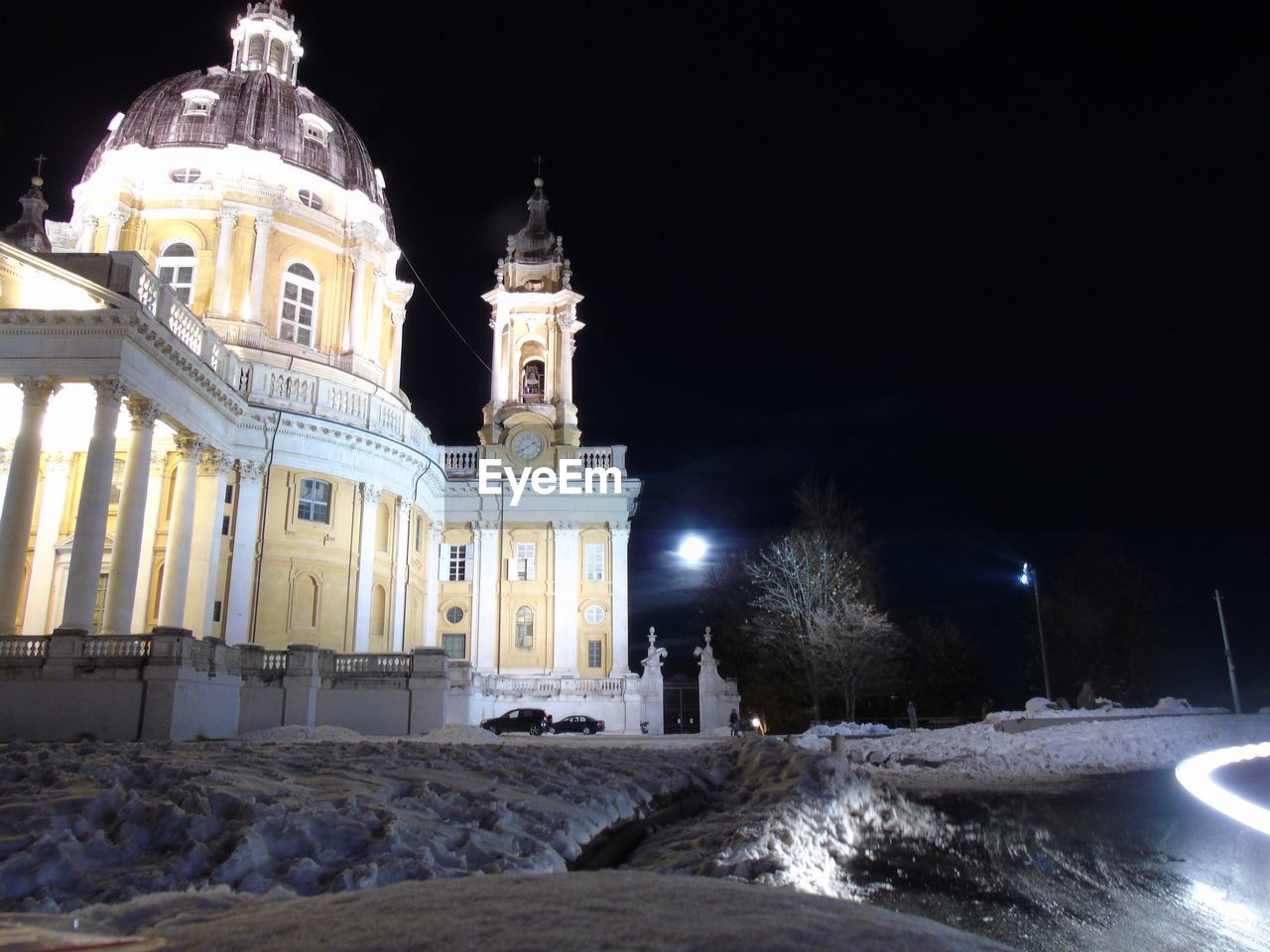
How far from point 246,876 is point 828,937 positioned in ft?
11.1

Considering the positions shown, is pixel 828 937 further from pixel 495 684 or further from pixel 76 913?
pixel 495 684

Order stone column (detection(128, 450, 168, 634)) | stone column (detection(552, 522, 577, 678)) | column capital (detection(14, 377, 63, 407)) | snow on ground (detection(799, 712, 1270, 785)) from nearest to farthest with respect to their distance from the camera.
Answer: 1. snow on ground (detection(799, 712, 1270, 785))
2. column capital (detection(14, 377, 63, 407))
3. stone column (detection(128, 450, 168, 634))
4. stone column (detection(552, 522, 577, 678))

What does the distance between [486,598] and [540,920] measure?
41.0 meters

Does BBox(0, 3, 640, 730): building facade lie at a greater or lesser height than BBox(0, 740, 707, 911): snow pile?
greater

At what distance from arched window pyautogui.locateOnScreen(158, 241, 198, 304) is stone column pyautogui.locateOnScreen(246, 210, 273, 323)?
2473mm

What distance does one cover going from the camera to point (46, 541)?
31.0 metres

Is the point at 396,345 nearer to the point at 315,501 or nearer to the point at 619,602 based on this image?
the point at 315,501

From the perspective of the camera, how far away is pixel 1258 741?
22172mm

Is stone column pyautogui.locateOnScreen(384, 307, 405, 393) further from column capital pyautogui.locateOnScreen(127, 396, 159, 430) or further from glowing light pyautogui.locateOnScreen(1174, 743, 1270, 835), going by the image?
glowing light pyautogui.locateOnScreen(1174, 743, 1270, 835)

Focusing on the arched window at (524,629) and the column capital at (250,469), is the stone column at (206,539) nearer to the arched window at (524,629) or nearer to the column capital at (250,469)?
the column capital at (250,469)

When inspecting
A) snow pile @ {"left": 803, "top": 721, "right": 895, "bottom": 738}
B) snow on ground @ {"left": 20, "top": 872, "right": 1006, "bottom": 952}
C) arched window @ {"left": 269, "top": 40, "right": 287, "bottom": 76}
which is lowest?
snow pile @ {"left": 803, "top": 721, "right": 895, "bottom": 738}

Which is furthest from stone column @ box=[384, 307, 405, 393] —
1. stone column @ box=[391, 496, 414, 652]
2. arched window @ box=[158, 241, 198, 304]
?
arched window @ box=[158, 241, 198, 304]

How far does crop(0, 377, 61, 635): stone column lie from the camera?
73.8 feet

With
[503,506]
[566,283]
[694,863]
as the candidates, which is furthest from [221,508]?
[694,863]
